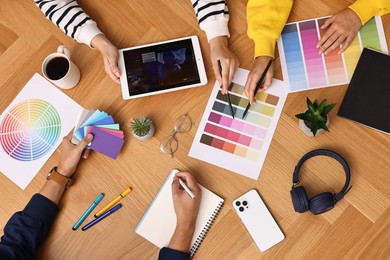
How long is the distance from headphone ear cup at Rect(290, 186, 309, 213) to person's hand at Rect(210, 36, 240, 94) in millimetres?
310

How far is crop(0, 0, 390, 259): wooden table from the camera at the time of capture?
831mm

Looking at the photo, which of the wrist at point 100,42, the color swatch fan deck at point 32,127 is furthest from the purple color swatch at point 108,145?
the wrist at point 100,42

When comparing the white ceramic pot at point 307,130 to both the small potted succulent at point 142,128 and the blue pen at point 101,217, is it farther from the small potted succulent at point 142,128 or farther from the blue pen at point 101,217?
the blue pen at point 101,217

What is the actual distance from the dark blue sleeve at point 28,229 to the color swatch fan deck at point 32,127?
82 mm

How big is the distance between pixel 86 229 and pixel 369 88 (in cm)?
81

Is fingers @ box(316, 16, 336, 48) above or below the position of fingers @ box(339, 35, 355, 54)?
above

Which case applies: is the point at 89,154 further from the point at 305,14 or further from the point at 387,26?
the point at 387,26

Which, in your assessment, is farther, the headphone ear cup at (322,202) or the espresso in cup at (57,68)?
the espresso in cup at (57,68)

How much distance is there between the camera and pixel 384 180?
32.9 inches

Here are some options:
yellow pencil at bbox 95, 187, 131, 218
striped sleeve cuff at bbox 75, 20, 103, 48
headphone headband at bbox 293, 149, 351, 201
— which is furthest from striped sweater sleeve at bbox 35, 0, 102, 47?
headphone headband at bbox 293, 149, 351, 201

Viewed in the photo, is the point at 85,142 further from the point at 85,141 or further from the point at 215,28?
the point at 215,28

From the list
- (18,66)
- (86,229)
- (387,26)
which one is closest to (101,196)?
(86,229)

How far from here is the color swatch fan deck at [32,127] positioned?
0.94 meters

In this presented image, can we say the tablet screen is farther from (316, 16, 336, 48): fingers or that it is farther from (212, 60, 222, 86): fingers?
(316, 16, 336, 48): fingers
